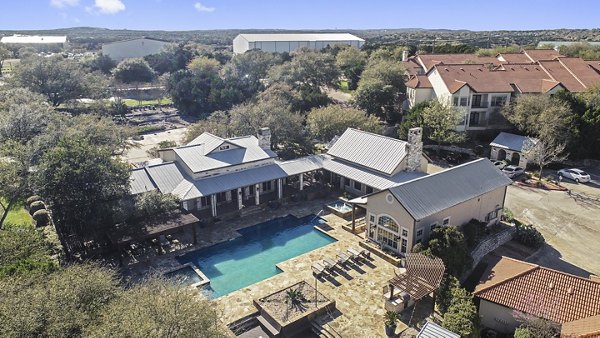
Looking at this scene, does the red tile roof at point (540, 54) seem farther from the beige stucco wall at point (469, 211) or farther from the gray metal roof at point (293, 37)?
the gray metal roof at point (293, 37)

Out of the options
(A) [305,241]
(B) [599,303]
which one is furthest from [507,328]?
(A) [305,241]

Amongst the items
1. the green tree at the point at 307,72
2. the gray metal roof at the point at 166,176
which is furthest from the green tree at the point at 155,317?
the green tree at the point at 307,72

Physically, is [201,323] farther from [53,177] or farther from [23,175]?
[23,175]

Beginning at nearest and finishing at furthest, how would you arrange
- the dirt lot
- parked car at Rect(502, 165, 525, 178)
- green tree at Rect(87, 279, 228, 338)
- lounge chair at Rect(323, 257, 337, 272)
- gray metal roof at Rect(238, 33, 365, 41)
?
green tree at Rect(87, 279, 228, 338), lounge chair at Rect(323, 257, 337, 272), the dirt lot, parked car at Rect(502, 165, 525, 178), gray metal roof at Rect(238, 33, 365, 41)

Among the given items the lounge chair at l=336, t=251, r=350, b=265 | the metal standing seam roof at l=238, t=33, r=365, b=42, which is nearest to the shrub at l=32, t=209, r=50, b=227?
the lounge chair at l=336, t=251, r=350, b=265

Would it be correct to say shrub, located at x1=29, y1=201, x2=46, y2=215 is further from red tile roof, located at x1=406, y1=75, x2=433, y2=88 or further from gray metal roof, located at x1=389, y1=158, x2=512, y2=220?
red tile roof, located at x1=406, y1=75, x2=433, y2=88
